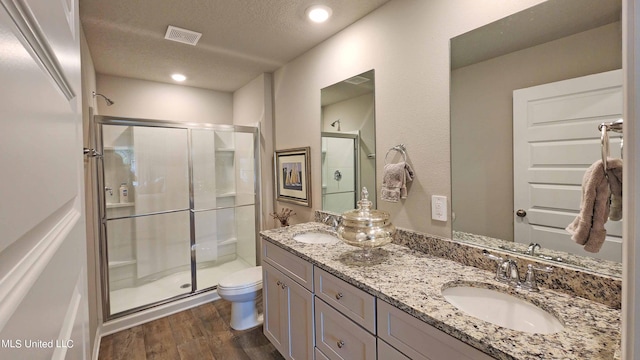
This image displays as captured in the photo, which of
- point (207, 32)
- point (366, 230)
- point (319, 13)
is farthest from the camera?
point (207, 32)

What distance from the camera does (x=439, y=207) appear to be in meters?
1.52

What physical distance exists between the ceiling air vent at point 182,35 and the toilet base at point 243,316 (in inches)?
86.6

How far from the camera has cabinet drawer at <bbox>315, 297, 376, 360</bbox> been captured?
1186 mm

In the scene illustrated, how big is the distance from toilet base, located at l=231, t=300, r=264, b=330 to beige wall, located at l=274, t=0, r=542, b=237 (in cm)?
148

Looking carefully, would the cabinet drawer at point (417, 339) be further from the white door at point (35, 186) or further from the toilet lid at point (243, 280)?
the toilet lid at point (243, 280)

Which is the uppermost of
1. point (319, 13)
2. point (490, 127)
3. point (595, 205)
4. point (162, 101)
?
point (319, 13)

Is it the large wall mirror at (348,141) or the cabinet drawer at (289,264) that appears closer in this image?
the cabinet drawer at (289,264)

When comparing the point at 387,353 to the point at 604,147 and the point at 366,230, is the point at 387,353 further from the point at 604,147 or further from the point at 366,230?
the point at 604,147

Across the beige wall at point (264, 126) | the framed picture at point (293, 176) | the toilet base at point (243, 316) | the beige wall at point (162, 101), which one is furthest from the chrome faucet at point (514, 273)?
the beige wall at point (162, 101)

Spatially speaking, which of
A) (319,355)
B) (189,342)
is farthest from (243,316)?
(319,355)

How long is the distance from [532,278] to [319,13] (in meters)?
1.92

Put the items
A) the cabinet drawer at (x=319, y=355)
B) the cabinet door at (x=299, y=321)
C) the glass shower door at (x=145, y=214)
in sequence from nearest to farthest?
the cabinet drawer at (x=319, y=355) → the cabinet door at (x=299, y=321) → the glass shower door at (x=145, y=214)

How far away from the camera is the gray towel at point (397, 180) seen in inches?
64.4

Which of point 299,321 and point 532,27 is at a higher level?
point 532,27
